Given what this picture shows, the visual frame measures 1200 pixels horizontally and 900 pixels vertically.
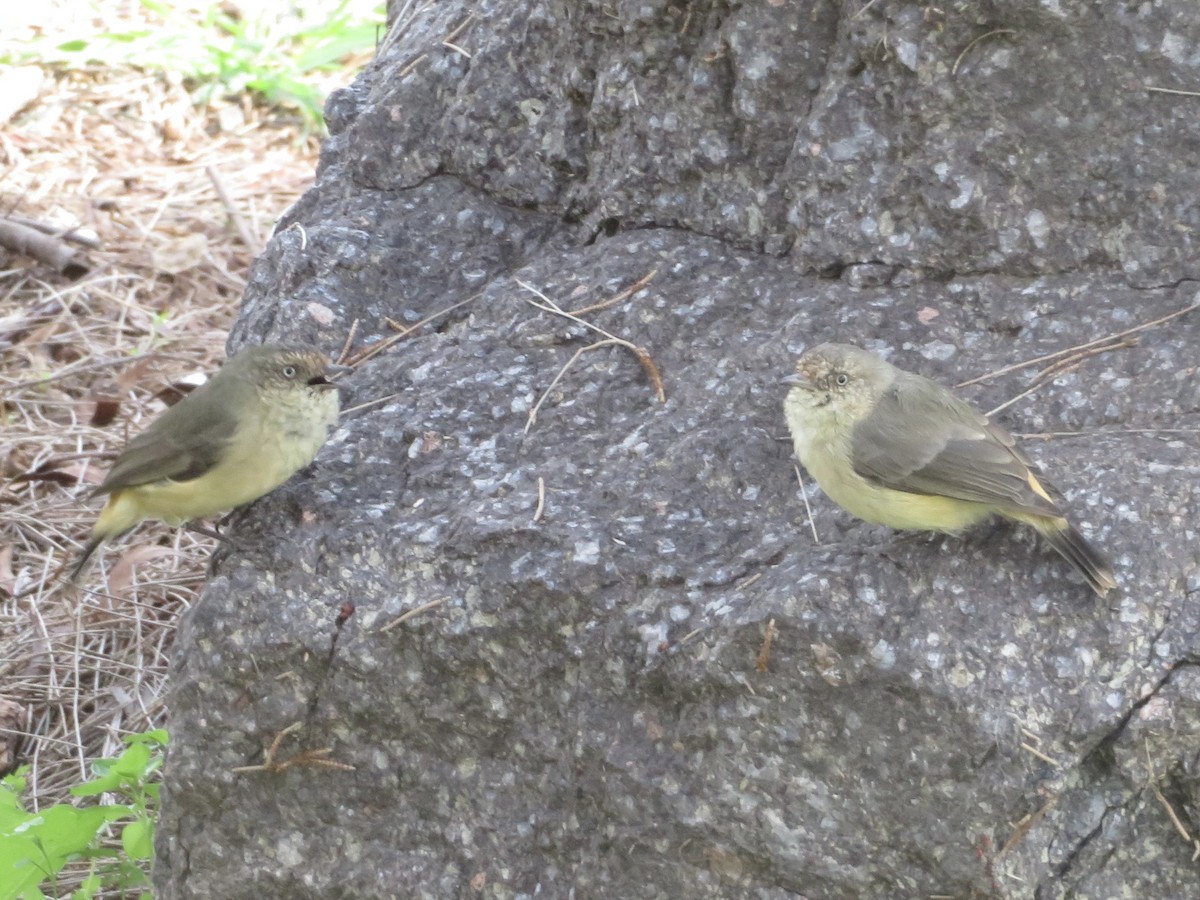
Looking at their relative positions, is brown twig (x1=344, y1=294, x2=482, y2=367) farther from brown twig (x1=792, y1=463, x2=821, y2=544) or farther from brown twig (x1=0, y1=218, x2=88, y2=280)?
brown twig (x1=0, y1=218, x2=88, y2=280)

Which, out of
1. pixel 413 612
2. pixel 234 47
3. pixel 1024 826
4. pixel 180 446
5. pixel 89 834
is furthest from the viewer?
pixel 234 47

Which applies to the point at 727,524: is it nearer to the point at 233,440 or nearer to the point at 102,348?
the point at 233,440

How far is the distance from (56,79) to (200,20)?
1.17 meters

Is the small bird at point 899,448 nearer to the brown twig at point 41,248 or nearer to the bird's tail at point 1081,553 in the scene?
the bird's tail at point 1081,553

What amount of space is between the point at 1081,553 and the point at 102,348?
5.72m

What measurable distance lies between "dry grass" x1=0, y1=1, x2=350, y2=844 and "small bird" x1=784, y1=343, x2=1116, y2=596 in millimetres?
3092

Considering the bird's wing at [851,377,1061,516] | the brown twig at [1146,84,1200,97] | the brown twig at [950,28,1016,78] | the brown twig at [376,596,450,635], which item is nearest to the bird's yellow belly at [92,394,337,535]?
the brown twig at [376,596,450,635]

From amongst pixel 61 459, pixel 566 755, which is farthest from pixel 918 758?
pixel 61 459

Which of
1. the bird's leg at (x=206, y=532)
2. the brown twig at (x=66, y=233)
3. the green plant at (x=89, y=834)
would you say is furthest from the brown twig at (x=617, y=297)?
the brown twig at (x=66, y=233)

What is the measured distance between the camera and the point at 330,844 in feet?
13.4

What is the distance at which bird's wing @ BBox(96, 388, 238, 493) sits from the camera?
435 centimetres

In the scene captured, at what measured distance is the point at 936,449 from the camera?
3.92 m

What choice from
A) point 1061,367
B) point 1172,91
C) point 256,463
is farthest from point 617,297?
point 1172,91

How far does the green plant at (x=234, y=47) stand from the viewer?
9.43 m
